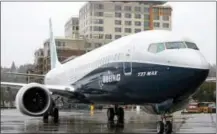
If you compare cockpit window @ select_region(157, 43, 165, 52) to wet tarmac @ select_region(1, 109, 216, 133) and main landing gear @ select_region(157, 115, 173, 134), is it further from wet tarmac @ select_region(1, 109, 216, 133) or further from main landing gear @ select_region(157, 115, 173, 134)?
wet tarmac @ select_region(1, 109, 216, 133)

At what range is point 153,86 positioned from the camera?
11414mm

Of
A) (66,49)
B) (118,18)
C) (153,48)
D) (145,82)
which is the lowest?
(145,82)

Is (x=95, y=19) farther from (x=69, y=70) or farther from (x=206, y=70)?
(x=206, y=70)

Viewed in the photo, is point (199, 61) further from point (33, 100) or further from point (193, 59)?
point (33, 100)

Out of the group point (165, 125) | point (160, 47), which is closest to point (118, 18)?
point (160, 47)

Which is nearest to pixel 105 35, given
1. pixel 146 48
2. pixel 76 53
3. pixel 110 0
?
pixel 110 0

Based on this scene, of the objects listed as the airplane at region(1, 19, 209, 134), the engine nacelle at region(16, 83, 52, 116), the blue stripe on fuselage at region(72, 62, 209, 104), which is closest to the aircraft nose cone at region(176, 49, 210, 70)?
the airplane at region(1, 19, 209, 134)

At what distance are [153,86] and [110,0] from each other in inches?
4080

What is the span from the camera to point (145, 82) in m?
11.7

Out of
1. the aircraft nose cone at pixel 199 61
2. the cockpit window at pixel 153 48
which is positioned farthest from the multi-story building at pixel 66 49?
the aircraft nose cone at pixel 199 61

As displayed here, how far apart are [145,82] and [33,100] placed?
5596mm

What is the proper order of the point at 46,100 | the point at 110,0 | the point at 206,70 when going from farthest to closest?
the point at 110,0
the point at 46,100
the point at 206,70

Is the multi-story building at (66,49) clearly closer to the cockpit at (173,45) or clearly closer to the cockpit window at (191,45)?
the cockpit at (173,45)

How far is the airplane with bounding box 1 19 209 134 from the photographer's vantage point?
35.3 ft
